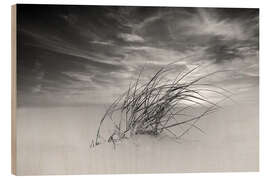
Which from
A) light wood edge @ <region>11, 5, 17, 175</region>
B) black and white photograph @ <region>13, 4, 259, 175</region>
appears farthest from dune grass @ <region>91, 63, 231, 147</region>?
light wood edge @ <region>11, 5, 17, 175</region>

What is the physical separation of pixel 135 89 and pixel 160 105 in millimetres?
322

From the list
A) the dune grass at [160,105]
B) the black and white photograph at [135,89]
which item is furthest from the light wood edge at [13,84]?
the dune grass at [160,105]

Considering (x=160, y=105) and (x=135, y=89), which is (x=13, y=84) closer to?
(x=135, y=89)

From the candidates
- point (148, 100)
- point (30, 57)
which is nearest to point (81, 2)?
point (30, 57)

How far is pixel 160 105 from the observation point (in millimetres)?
4340

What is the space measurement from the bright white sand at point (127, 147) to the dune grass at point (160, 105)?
0.08m

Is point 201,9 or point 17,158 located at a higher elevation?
point 201,9

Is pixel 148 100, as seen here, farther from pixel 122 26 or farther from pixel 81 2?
pixel 81 2

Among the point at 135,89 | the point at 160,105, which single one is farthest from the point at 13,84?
the point at 160,105

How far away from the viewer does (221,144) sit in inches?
172

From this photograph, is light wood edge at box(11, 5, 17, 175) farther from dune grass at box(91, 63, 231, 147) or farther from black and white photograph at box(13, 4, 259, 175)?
dune grass at box(91, 63, 231, 147)

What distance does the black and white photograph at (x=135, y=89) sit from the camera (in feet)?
13.9

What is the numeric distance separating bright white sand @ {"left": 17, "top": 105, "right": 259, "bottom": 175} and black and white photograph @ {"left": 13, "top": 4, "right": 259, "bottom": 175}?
0.4 inches
